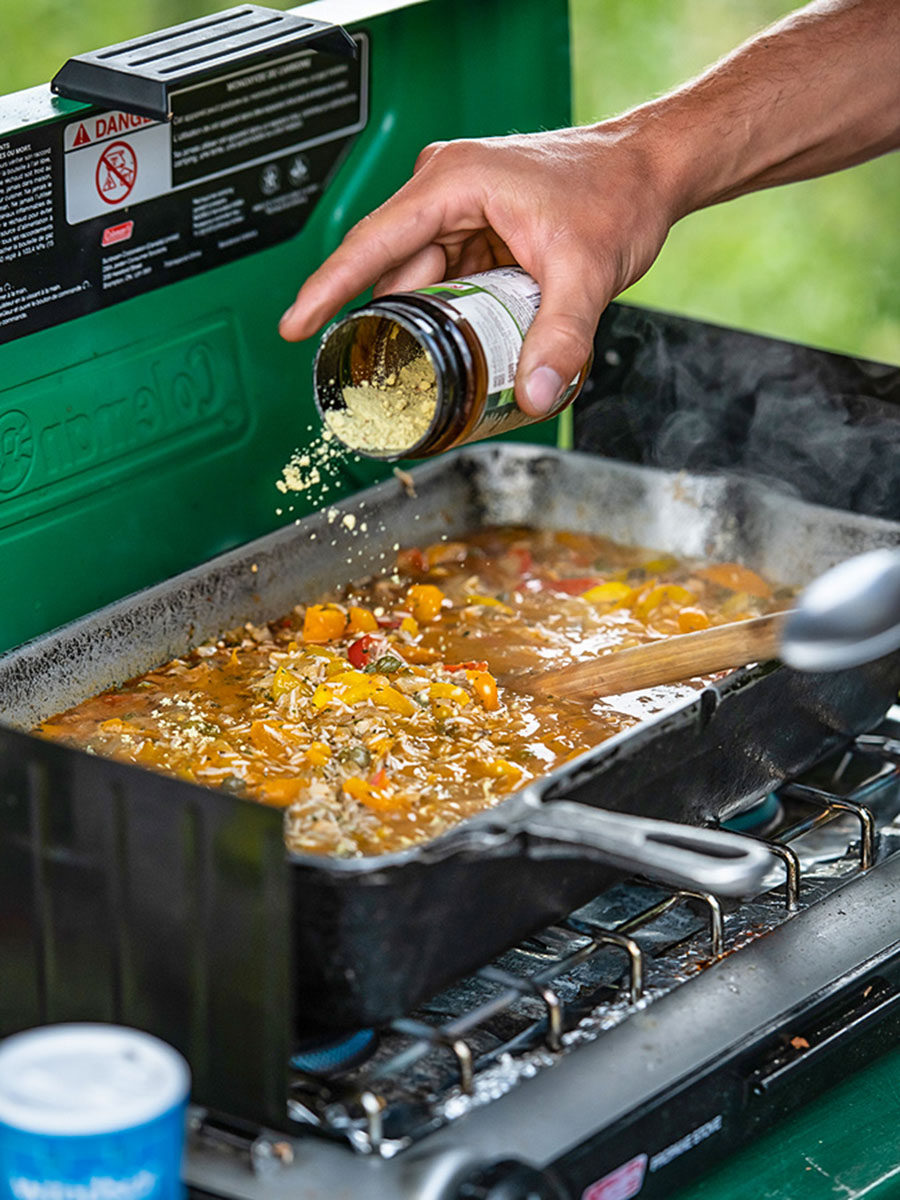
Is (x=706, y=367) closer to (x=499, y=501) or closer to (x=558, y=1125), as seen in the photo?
(x=499, y=501)

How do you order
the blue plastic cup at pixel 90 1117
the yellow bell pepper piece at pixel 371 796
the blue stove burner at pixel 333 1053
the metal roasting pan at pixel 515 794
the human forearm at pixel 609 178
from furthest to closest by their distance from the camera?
1. the human forearm at pixel 609 178
2. the yellow bell pepper piece at pixel 371 796
3. the blue stove burner at pixel 333 1053
4. the metal roasting pan at pixel 515 794
5. the blue plastic cup at pixel 90 1117

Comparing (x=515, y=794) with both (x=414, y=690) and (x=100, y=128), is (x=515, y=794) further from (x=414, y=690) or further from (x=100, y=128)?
(x=100, y=128)

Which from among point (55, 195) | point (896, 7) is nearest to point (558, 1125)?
point (55, 195)

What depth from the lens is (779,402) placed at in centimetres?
230

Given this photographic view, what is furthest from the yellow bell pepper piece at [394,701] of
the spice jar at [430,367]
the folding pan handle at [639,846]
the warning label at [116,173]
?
the warning label at [116,173]

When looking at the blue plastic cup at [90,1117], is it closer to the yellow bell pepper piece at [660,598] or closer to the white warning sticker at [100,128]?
the white warning sticker at [100,128]

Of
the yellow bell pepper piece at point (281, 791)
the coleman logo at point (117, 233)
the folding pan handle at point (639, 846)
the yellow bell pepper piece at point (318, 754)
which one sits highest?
the coleman logo at point (117, 233)

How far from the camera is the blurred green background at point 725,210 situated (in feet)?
15.9

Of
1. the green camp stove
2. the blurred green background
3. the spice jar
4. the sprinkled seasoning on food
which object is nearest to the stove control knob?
the green camp stove

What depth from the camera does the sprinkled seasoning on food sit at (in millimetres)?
1645

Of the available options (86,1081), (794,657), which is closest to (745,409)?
(794,657)

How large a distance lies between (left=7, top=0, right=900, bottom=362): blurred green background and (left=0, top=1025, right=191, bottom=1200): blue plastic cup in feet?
12.2

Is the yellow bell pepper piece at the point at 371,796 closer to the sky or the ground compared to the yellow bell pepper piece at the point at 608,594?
closer to the sky

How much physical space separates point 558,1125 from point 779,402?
1.19 m
